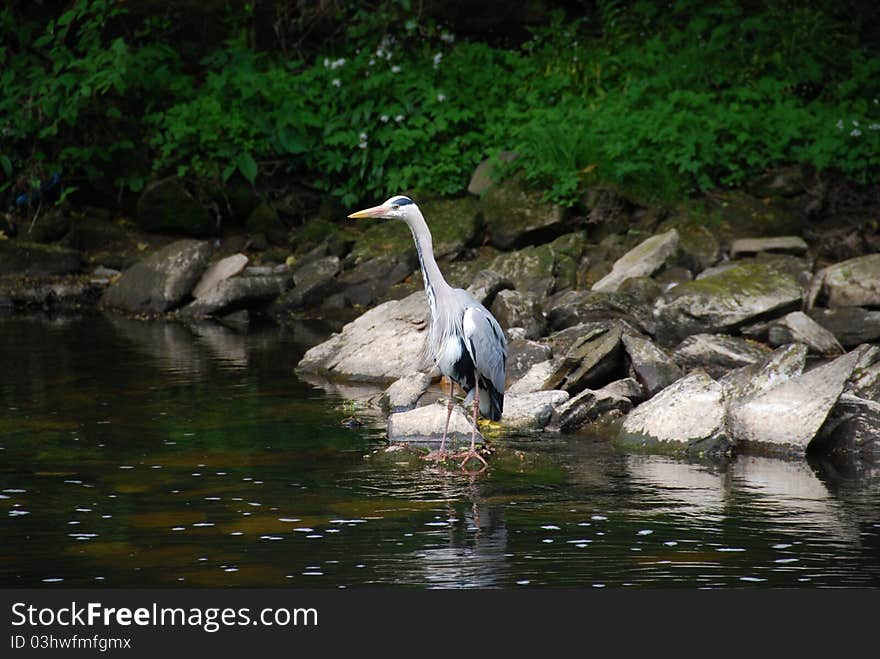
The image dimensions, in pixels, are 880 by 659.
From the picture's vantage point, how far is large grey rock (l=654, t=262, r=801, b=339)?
1095cm

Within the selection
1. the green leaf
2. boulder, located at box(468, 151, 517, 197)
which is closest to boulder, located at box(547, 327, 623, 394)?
boulder, located at box(468, 151, 517, 197)

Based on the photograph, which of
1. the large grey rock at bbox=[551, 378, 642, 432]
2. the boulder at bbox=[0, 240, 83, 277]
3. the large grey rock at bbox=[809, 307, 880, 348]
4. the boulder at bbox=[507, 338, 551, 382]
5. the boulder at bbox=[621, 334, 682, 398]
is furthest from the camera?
the boulder at bbox=[0, 240, 83, 277]

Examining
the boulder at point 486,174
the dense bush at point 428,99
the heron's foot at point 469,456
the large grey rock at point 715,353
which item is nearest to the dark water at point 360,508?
the heron's foot at point 469,456

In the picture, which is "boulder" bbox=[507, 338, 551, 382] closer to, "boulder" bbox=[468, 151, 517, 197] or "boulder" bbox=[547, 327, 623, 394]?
"boulder" bbox=[547, 327, 623, 394]

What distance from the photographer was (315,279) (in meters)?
15.2

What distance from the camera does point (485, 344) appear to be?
836cm

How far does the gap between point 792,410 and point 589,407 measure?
1459mm

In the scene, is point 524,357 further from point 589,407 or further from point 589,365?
point 589,407

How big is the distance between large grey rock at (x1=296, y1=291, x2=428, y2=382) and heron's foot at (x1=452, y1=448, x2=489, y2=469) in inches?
105

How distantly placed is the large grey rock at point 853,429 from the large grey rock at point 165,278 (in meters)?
8.76

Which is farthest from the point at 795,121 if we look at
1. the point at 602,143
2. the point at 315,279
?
the point at 315,279

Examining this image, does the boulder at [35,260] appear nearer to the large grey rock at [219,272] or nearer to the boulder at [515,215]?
the large grey rock at [219,272]

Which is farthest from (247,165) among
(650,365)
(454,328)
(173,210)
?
(454,328)

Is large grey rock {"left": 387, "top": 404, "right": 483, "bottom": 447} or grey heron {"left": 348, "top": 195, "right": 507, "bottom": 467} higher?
grey heron {"left": 348, "top": 195, "right": 507, "bottom": 467}
